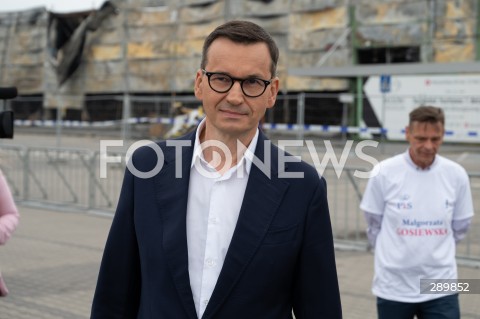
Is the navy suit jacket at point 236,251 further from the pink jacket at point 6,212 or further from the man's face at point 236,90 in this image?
the pink jacket at point 6,212

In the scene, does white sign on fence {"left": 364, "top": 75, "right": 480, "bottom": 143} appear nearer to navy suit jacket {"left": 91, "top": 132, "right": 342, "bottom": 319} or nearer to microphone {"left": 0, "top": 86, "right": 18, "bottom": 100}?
microphone {"left": 0, "top": 86, "right": 18, "bottom": 100}

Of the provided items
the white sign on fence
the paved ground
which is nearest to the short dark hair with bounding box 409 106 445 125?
the paved ground

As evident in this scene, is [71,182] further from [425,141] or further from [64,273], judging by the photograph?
[425,141]

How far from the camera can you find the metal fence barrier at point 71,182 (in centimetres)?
1157

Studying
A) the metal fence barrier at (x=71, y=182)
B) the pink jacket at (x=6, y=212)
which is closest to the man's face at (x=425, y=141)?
the pink jacket at (x=6, y=212)

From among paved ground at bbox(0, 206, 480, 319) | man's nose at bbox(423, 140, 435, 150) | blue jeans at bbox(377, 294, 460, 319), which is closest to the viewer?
blue jeans at bbox(377, 294, 460, 319)

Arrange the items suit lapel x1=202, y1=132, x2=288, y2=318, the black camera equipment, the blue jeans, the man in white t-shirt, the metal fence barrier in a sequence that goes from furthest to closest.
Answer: the metal fence barrier → the man in white t-shirt → the blue jeans → the black camera equipment → suit lapel x1=202, y1=132, x2=288, y2=318

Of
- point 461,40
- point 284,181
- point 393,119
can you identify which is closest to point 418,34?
point 461,40

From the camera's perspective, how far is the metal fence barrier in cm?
1157

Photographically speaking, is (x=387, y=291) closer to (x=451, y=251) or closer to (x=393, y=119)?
(x=451, y=251)

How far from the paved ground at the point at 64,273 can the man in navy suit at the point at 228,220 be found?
14.6 ft

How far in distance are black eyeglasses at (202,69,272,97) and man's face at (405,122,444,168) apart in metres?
2.67

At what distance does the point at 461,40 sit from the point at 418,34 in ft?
5.40

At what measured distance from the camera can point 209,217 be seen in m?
2.49
